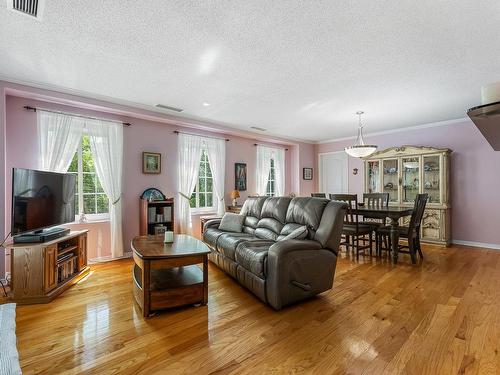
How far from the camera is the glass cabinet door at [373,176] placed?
580cm

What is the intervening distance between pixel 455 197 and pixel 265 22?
5.10 m

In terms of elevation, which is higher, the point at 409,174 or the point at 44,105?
the point at 44,105

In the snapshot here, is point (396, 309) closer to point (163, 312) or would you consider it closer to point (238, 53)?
point (163, 312)

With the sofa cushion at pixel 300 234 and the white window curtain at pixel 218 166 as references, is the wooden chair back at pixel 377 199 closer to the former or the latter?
the sofa cushion at pixel 300 234

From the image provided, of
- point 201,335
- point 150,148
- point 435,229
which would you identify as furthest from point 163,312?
point 435,229

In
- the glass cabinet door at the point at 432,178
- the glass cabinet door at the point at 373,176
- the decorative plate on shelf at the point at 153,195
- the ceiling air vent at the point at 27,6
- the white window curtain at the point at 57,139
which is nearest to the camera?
the ceiling air vent at the point at 27,6

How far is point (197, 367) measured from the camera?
165 centimetres

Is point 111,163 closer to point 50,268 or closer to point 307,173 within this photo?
point 50,268

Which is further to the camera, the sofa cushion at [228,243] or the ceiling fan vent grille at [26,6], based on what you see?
the sofa cushion at [228,243]

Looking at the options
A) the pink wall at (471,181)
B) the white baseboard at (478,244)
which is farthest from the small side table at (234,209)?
the white baseboard at (478,244)

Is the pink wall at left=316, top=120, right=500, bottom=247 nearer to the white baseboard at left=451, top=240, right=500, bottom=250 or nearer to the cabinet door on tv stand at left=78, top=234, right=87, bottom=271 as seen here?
the white baseboard at left=451, top=240, right=500, bottom=250

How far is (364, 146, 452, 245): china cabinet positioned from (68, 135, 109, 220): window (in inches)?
212

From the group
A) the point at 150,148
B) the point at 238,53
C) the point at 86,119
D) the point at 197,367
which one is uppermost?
the point at 238,53

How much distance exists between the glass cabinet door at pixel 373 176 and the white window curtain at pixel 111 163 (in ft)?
Answer: 16.9
